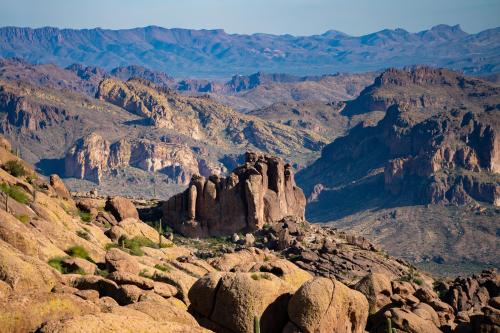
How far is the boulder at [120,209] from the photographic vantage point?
84.4m

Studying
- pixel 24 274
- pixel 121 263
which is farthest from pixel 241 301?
pixel 121 263

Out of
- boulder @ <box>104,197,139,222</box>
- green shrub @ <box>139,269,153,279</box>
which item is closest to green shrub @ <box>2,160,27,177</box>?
boulder @ <box>104,197,139,222</box>

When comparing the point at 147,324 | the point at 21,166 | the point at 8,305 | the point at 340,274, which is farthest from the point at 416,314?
the point at 21,166

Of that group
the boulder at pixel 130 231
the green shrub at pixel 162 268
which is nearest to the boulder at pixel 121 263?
the green shrub at pixel 162 268

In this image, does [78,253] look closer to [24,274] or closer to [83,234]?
[83,234]

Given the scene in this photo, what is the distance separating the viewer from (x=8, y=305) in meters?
28.6

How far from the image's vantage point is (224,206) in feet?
338

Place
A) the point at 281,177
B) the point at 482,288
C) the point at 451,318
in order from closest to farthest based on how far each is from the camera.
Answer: the point at 451,318, the point at 482,288, the point at 281,177

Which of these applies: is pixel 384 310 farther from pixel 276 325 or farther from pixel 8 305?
pixel 8 305

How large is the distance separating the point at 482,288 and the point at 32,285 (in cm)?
4148

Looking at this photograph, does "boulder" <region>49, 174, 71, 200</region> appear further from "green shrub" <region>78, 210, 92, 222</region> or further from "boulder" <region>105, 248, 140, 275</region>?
"boulder" <region>105, 248, 140, 275</region>

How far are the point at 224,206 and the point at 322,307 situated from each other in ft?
219

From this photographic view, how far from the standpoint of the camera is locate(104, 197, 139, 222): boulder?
277 feet

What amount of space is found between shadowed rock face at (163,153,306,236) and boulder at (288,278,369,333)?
208ft
